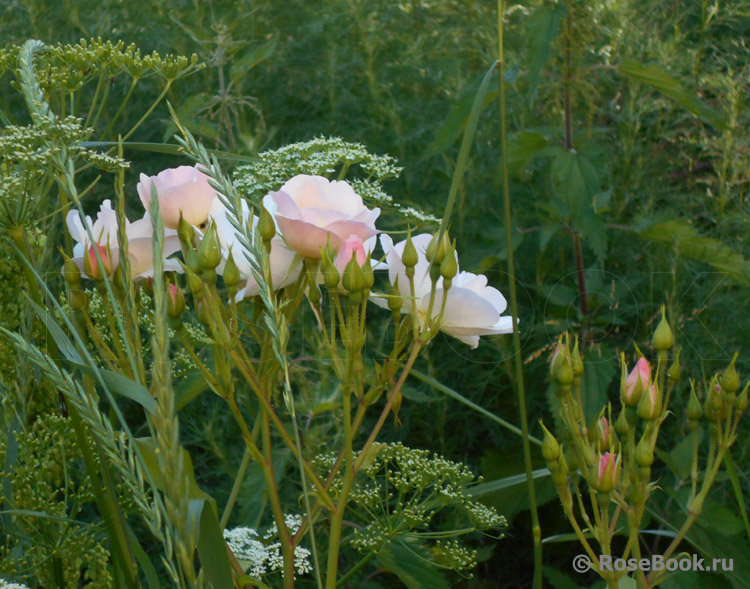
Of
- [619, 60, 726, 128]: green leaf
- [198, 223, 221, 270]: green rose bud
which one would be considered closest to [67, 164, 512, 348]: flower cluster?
[198, 223, 221, 270]: green rose bud

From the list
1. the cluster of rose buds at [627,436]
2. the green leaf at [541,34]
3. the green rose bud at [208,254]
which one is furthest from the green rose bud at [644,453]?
the green leaf at [541,34]

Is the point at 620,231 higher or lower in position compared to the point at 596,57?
lower

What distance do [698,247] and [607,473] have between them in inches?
42.6

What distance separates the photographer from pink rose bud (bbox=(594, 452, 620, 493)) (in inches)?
29.5

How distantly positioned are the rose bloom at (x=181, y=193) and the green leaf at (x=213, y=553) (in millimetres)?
258

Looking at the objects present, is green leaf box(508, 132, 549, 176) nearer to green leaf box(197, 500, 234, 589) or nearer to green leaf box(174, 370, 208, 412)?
green leaf box(174, 370, 208, 412)

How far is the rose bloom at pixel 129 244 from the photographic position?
749mm

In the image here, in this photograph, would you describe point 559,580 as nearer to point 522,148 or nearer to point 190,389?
point 190,389

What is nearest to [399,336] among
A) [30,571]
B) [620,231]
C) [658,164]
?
[30,571]

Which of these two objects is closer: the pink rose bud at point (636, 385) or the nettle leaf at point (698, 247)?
the pink rose bud at point (636, 385)

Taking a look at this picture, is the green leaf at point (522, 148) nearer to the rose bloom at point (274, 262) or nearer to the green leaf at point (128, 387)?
the rose bloom at point (274, 262)

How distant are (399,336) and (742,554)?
1062 mm

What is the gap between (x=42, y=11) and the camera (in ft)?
7.21

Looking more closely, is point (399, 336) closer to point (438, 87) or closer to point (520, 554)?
point (520, 554)
